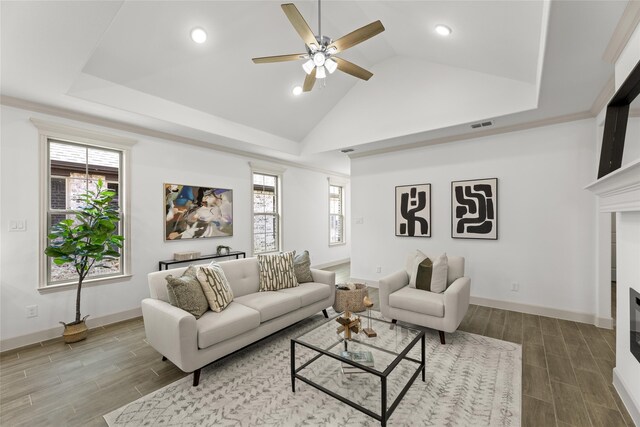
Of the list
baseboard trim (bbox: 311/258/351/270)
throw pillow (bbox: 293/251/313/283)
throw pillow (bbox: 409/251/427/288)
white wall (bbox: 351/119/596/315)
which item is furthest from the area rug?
baseboard trim (bbox: 311/258/351/270)

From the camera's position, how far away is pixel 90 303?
370 centimetres

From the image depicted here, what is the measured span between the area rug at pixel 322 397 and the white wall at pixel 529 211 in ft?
5.64

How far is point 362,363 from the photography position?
7.02ft

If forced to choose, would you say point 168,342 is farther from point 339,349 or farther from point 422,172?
point 422,172

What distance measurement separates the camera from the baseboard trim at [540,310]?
3.68 metres

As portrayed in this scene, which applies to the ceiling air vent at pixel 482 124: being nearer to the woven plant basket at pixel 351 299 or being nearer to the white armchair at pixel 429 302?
the white armchair at pixel 429 302

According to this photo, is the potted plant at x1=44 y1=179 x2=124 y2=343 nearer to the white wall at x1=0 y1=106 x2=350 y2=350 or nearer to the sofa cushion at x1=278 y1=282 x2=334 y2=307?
the white wall at x1=0 y1=106 x2=350 y2=350

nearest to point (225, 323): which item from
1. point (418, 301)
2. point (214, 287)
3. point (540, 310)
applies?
point (214, 287)

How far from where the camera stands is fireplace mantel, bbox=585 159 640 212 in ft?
5.45

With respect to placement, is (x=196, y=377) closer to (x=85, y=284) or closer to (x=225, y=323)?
(x=225, y=323)

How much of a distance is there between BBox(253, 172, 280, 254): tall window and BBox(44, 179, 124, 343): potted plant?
2.71 metres

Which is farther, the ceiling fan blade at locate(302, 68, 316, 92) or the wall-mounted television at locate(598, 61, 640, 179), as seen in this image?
the ceiling fan blade at locate(302, 68, 316, 92)

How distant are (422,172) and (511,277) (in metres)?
2.12

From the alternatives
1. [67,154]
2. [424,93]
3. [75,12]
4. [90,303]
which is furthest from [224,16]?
[90,303]
